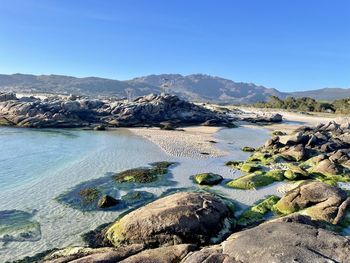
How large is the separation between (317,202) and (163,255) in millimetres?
12694

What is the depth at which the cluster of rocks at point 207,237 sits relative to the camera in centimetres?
1223

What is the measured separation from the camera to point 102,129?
71875 millimetres

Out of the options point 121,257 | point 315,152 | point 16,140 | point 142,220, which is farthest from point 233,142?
point 121,257

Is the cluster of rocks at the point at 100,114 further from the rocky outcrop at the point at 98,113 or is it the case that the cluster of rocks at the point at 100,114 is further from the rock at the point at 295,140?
the rock at the point at 295,140

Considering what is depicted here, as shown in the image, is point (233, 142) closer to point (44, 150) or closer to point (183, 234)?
point (44, 150)

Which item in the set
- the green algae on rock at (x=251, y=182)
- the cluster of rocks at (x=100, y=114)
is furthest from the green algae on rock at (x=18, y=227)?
the cluster of rocks at (x=100, y=114)

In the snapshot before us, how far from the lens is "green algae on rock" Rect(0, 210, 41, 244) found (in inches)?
777

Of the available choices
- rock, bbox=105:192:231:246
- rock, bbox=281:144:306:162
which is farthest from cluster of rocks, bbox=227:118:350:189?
rock, bbox=105:192:231:246

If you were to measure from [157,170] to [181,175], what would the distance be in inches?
103

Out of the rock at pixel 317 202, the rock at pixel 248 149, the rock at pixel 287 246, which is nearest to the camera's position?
the rock at pixel 287 246

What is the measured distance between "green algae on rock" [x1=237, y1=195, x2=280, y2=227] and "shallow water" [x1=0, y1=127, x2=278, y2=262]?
132 cm

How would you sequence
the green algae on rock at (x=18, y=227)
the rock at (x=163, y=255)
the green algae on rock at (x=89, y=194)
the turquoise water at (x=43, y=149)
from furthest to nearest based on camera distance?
the turquoise water at (x=43, y=149)
the green algae on rock at (x=89, y=194)
the green algae on rock at (x=18, y=227)
the rock at (x=163, y=255)

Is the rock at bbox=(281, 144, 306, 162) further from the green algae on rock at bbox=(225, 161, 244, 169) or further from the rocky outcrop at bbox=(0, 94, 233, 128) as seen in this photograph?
the rocky outcrop at bbox=(0, 94, 233, 128)

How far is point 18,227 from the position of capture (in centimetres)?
2117
